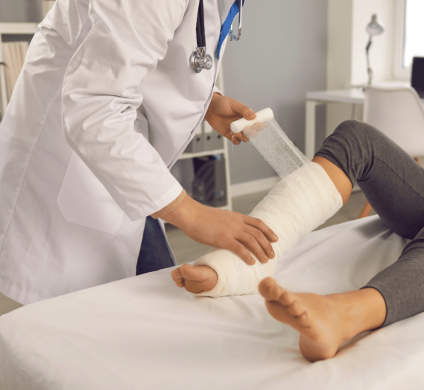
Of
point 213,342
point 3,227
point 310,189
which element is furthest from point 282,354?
point 3,227

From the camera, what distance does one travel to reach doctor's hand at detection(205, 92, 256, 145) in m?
1.03

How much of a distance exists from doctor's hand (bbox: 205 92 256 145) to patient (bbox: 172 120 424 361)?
0.15 m

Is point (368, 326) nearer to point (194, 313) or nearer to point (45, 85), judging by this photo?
point (194, 313)

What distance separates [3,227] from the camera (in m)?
0.98

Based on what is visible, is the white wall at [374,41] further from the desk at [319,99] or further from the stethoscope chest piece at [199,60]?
the stethoscope chest piece at [199,60]

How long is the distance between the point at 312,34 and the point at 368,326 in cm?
311

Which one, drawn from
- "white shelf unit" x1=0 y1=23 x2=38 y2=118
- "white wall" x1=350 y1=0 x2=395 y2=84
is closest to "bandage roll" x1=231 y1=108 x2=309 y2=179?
"white shelf unit" x1=0 y1=23 x2=38 y2=118

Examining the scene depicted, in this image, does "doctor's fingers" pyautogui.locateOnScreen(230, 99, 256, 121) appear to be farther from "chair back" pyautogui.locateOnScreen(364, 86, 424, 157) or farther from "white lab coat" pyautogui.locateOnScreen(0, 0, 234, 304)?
"chair back" pyautogui.locateOnScreen(364, 86, 424, 157)

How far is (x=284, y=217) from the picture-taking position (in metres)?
0.93

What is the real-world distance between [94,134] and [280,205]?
410mm

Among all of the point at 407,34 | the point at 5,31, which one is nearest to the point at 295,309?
the point at 5,31

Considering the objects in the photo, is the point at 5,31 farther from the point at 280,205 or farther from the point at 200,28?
the point at 280,205

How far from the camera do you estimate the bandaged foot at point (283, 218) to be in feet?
2.78

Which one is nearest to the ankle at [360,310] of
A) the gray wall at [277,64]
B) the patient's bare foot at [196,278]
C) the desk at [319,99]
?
the patient's bare foot at [196,278]
